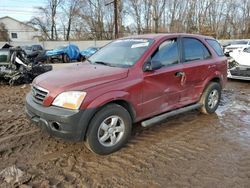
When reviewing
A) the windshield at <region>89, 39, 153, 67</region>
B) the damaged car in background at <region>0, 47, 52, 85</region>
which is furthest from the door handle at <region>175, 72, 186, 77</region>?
the damaged car in background at <region>0, 47, 52, 85</region>

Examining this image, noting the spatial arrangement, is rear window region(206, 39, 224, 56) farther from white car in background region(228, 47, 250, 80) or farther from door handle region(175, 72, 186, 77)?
white car in background region(228, 47, 250, 80)

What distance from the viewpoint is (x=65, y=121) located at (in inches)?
131

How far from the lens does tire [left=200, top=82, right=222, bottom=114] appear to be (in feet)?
17.8

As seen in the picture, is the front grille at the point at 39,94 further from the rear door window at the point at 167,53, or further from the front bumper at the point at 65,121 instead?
the rear door window at the point at 167,53

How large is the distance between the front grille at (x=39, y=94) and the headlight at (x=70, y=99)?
0.83 feet

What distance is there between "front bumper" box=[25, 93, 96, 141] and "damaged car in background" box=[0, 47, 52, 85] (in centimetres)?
693

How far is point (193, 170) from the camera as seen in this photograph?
3381mm

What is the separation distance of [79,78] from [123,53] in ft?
3.68

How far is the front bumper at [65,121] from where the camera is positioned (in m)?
3.32

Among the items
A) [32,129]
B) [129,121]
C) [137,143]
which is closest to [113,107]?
[129,121]

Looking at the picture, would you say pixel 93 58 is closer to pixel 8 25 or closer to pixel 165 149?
pixel 165 149

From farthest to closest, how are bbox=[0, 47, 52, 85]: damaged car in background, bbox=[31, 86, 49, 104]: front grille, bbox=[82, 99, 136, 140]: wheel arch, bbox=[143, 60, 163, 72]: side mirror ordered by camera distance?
bbox=[0, 47, 52, 85]: damaged car in background < bbox=[143, 60, 163, 72]: side mirror < bbox=[31, 86, 49, 104]: front grille < bbox=[82, 99, 136, 140]: wheel arch

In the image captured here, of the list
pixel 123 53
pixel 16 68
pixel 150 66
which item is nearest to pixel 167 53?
pixel 150 66

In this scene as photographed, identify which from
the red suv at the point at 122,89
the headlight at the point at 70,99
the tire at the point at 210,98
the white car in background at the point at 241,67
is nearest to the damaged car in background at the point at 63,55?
the white car in background at the point at 241,67
